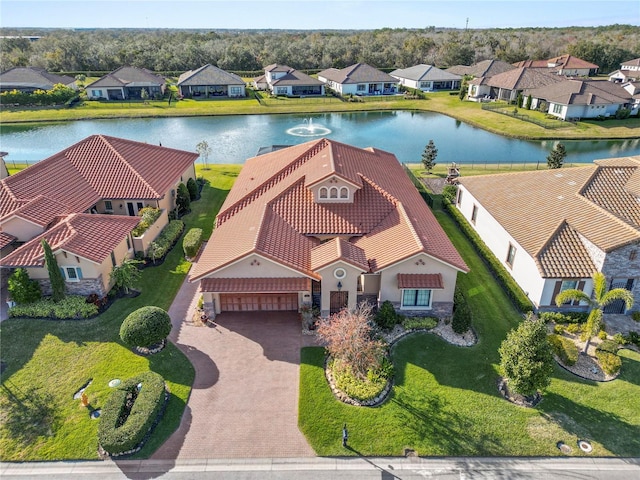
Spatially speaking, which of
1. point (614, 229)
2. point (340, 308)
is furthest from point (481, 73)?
point (340, 308)

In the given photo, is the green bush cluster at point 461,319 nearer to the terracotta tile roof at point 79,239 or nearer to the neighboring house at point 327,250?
the neighboring house at point 327,250

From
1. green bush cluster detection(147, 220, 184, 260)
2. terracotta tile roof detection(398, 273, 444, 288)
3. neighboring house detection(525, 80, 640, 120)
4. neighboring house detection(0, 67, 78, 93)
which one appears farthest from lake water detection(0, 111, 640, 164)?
terracotta tile roof detection(398, 273, 444, 288)

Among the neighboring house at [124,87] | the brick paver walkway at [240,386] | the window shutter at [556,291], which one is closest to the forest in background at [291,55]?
the neighboring house at [124,87]

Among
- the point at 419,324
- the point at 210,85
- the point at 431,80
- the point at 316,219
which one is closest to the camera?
the point at 419,324

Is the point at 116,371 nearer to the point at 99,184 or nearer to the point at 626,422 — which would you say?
the point at 99,184

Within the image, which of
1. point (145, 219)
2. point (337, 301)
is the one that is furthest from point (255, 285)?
point (145, 219)

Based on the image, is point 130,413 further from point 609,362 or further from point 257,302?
point 609,362
